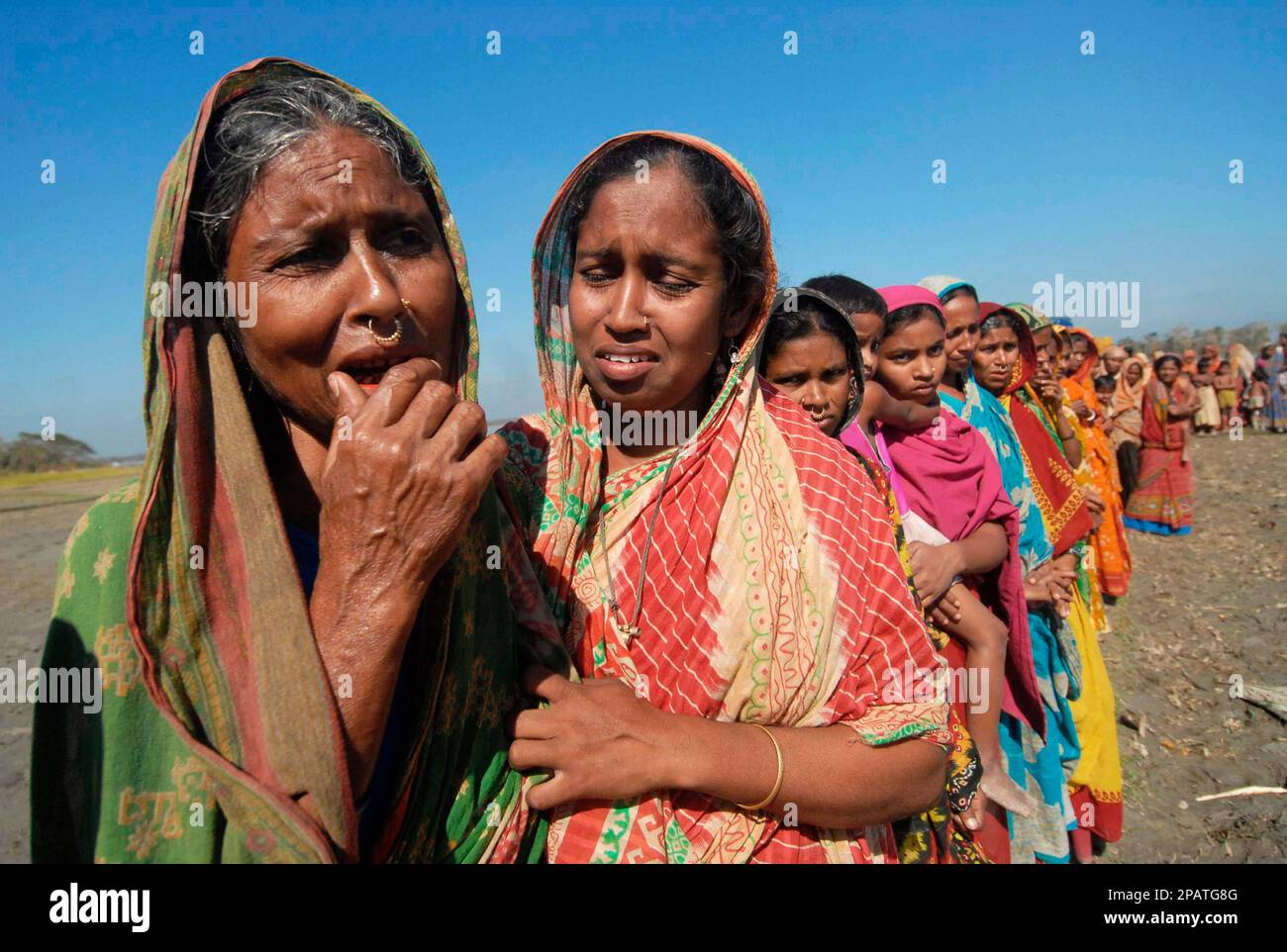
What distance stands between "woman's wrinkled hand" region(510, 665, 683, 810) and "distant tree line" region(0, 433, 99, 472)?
33.3 m

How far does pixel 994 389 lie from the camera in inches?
227

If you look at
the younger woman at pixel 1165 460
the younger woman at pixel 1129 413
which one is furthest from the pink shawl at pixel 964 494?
the younger woman at pixel 1129 413

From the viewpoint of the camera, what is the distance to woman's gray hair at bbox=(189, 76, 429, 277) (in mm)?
1489

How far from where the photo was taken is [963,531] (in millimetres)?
3645

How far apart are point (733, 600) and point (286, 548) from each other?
43.6 inches

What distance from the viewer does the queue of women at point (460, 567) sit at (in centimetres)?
133

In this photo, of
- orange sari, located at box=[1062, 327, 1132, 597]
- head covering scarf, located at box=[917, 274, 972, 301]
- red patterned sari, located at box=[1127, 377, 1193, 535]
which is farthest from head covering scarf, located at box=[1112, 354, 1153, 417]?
head covering scarf, located at box=[917, 274, 972, 301]

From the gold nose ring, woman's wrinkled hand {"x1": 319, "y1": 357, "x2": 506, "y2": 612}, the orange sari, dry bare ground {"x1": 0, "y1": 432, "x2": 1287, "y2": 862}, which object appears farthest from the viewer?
the orange sari

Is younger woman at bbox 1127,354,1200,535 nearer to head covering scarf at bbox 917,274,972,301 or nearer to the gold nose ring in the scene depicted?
head covering scarf at bbox 917,274,972,301

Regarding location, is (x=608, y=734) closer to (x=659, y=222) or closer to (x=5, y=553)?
(x=659, y=222)

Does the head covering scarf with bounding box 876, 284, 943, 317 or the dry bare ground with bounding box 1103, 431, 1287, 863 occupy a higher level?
the head covering scarf with bounding box 876, 284, 943, 317

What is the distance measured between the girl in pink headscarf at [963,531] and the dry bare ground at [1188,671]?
210 cm

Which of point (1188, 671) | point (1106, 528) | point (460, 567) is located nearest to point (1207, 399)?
point (1106, 528)
